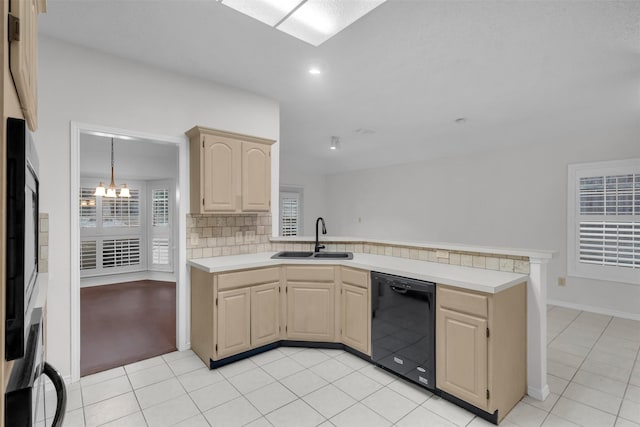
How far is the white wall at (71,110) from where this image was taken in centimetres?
242

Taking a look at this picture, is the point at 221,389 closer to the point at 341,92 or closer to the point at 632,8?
the point at 341,92

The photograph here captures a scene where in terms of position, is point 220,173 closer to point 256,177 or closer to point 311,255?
point 256,177

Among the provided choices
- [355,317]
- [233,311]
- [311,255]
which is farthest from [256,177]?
[355,317]

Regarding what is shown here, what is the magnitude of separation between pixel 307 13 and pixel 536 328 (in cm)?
271

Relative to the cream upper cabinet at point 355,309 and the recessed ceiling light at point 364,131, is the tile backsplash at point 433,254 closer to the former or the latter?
the cream upper cabinet at point 355,309

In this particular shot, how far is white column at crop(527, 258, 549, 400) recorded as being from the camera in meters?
2.24

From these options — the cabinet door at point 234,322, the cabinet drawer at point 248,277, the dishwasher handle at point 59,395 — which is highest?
the dishwasher handle at point 59,395

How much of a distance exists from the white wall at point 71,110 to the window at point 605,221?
17.1ft

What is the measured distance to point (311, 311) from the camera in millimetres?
3008

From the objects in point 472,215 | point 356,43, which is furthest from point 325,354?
point 472,215

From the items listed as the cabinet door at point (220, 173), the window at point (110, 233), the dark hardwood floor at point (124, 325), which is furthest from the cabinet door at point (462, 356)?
the window at point (110, 233)

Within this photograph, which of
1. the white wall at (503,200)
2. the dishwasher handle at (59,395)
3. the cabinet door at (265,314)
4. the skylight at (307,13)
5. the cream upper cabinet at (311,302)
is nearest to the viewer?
the dishwasher handle at (59,395)

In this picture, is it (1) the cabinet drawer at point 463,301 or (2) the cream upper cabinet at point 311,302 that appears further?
(2) the cream upper cabinet at point 311,302

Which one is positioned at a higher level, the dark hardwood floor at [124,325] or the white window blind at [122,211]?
the white window blind at [122,211]
